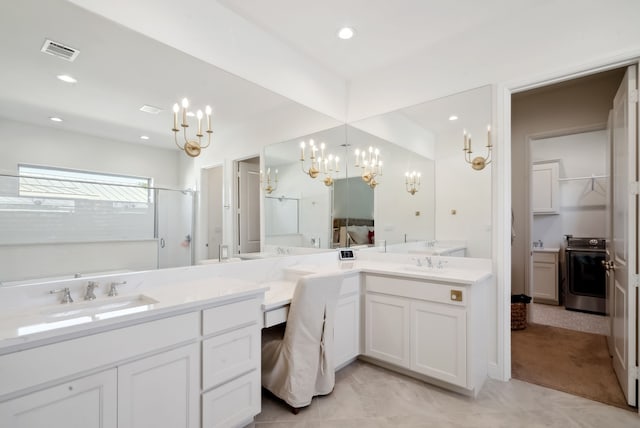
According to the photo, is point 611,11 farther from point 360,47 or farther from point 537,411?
point 537,411

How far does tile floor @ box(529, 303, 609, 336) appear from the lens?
3490 millimetres

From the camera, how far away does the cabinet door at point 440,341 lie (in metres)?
2.13

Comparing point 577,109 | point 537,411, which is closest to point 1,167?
point 537,411

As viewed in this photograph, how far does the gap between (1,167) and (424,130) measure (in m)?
2.89

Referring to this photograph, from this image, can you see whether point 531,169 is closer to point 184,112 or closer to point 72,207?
point 184,112

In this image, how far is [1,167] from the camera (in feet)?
4.55

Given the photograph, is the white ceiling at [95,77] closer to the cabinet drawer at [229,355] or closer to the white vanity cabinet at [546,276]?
the cabinet drawer at [229,355]

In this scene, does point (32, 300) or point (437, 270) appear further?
point (437, 270)

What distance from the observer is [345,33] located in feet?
8.43

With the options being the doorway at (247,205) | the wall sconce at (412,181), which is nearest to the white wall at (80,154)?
the doorway at (247,205)

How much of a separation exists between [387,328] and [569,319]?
2.89 meters

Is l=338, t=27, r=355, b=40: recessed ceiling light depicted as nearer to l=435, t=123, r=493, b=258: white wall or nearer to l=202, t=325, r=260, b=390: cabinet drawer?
l=435, t=123, r=493, b=258: white wall

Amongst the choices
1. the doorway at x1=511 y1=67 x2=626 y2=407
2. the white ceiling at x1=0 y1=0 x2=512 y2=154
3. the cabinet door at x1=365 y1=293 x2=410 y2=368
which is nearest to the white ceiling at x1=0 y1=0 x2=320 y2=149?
the white ceiling at x1=0 y1=0 x2=512 y2=154

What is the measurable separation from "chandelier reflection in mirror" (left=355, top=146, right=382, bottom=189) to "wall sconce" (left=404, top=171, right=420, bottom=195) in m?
0.33
